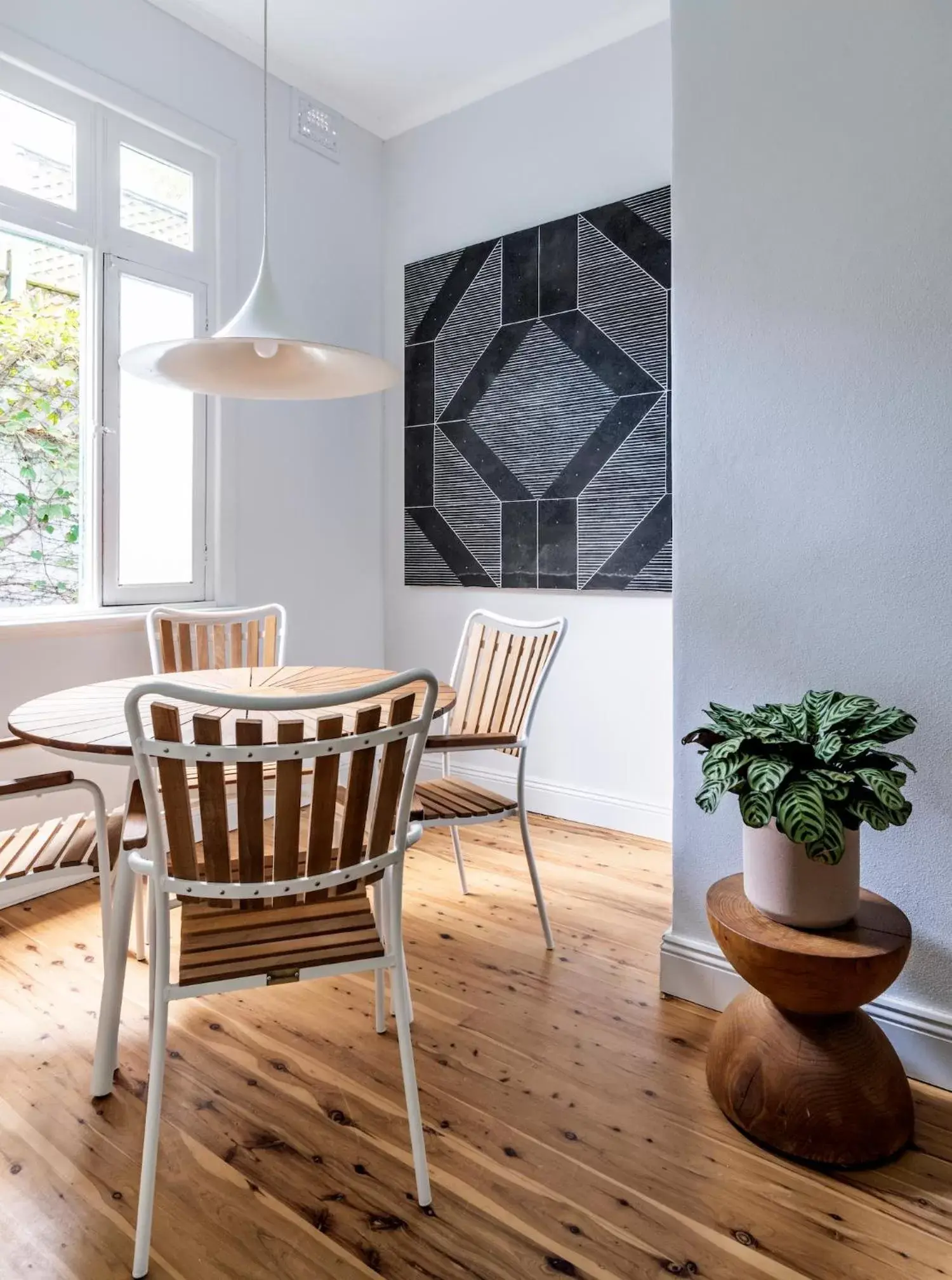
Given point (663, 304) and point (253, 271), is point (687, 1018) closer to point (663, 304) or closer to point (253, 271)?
point (663, 304)

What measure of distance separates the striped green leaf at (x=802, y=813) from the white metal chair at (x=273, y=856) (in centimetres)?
62

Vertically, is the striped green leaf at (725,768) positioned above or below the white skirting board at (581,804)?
above

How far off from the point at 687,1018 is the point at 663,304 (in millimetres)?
2380

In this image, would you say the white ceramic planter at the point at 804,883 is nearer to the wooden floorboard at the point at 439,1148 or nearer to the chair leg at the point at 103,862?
the wooden floorboard at the point at 439,1148

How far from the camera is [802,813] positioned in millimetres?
1406

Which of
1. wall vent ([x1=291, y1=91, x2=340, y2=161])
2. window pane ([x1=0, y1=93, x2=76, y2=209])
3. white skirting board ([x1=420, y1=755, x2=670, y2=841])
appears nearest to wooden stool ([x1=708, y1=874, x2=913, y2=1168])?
white skirting board ([x1=420, y1=755, x2=670, y2=841])

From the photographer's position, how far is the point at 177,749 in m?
1.21

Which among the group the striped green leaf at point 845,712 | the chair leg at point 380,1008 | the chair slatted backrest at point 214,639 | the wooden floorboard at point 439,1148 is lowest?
the wooden floorboard at point 439,1148

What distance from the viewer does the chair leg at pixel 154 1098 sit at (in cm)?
124

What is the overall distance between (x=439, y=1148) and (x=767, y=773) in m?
0.89

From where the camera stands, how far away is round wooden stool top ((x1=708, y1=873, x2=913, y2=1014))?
4.83ft

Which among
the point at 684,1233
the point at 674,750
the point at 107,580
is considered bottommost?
the point at 684,1233

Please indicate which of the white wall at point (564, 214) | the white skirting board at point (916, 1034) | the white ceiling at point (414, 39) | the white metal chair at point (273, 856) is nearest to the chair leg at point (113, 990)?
the white metal chair at point (273, 856)

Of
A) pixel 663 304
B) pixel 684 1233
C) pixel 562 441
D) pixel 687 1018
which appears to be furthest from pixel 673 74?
pixel 684 1233
